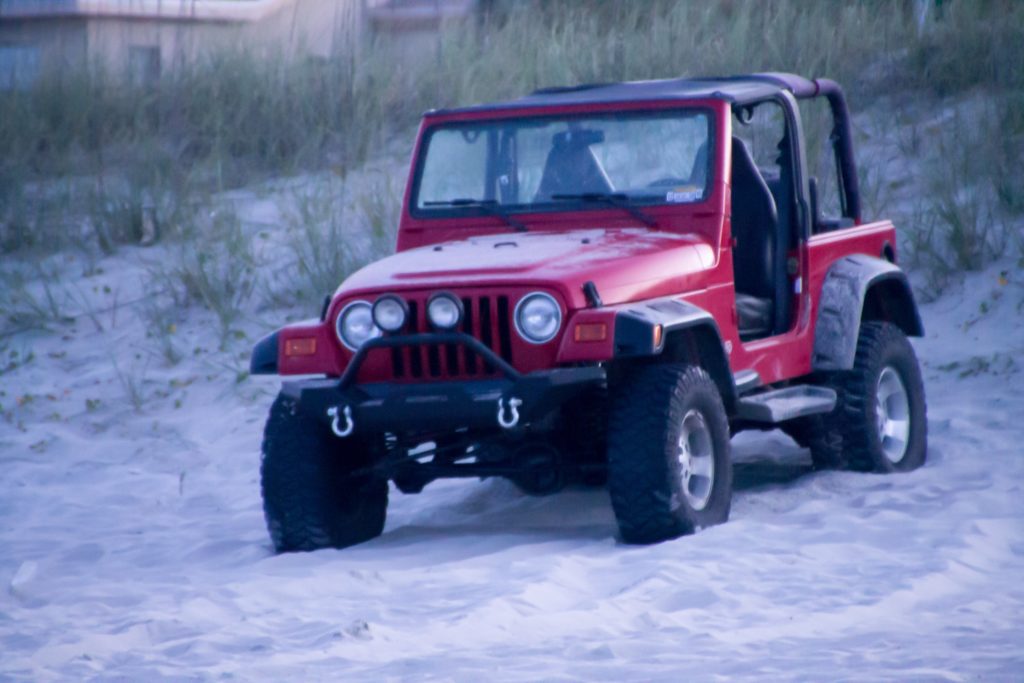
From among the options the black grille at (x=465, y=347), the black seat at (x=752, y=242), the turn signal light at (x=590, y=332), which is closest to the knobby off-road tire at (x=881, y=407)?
the black seat at (x=752, y=242)

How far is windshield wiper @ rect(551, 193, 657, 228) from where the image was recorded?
21.1 feet

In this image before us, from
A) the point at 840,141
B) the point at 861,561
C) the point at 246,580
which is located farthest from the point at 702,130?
the point at 246,580

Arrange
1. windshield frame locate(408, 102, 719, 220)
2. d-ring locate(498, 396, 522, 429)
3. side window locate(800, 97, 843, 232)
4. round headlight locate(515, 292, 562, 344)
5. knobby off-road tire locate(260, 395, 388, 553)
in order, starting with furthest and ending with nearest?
side window locate(800, 97, 843, 232), windshield frame locate(408, 102, 719, 220), knobby off-road tire locate(260, 395, 388, 553), round headlight locate(515, 292, 562, 344), d-ring locate(498, 396, 522, 429)

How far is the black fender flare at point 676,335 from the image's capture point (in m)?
5.50

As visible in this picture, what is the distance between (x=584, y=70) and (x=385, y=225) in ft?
8.15

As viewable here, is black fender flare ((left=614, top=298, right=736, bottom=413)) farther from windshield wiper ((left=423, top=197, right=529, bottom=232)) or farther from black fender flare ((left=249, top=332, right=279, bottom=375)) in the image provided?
black fender flare ((left=249, top=332, right=279, bottom=375))

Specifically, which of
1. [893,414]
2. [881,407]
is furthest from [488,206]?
[893,414]

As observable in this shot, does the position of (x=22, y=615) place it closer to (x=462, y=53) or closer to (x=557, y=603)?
(x=557, y=603)

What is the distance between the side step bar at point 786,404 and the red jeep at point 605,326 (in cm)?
1

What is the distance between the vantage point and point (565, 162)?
21.7 ft

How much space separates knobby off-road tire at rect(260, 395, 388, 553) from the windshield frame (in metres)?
1.11

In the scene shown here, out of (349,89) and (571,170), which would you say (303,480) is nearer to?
(571,170)

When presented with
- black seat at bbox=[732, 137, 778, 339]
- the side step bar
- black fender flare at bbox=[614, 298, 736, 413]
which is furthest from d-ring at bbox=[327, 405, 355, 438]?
black seat at bbox=[732, 137, 778, 339]

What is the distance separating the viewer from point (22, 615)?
17.9 ft
